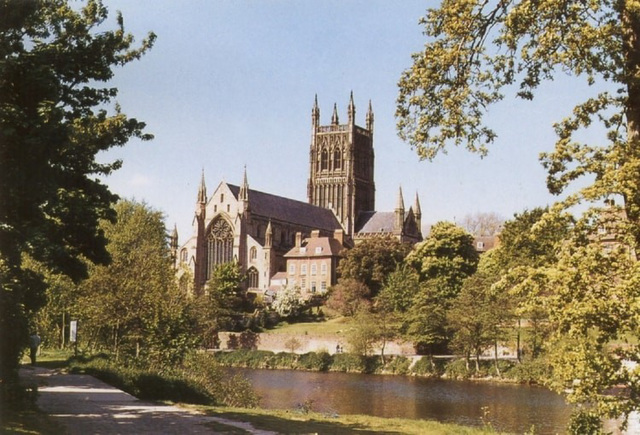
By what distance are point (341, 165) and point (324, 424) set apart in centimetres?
10920

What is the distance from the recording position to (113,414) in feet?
48.8

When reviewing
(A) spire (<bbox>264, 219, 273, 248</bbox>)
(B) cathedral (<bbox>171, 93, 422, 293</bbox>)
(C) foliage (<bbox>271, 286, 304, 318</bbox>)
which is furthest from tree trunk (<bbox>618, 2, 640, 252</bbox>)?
(A) spire (<bbox>264, 219, 273, 248</bbox>)

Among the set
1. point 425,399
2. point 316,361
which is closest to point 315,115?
point 316,361

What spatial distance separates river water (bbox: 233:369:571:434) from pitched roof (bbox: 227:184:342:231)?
5599cm

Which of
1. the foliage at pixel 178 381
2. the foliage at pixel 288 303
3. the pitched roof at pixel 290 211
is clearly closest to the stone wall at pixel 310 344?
the foliage at pixel 288 303

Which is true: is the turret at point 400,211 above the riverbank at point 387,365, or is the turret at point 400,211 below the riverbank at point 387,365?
above

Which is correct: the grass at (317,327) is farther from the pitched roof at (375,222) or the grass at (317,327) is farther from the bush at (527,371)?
the pitched roof at (375,222)

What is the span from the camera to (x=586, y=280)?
34.1ft

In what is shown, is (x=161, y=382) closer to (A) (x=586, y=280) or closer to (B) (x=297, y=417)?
(B) (x=297, y=417)

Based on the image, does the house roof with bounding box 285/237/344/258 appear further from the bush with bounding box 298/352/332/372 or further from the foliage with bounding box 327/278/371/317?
the bush with bounding box 298/352/332/372

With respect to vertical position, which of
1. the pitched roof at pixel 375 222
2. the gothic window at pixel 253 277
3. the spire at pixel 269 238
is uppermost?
the pitched roof at pixel 375 222

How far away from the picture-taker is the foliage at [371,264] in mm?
80625

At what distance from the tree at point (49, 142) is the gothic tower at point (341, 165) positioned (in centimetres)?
10106

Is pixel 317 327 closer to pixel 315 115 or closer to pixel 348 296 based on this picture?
pixel 348 296
